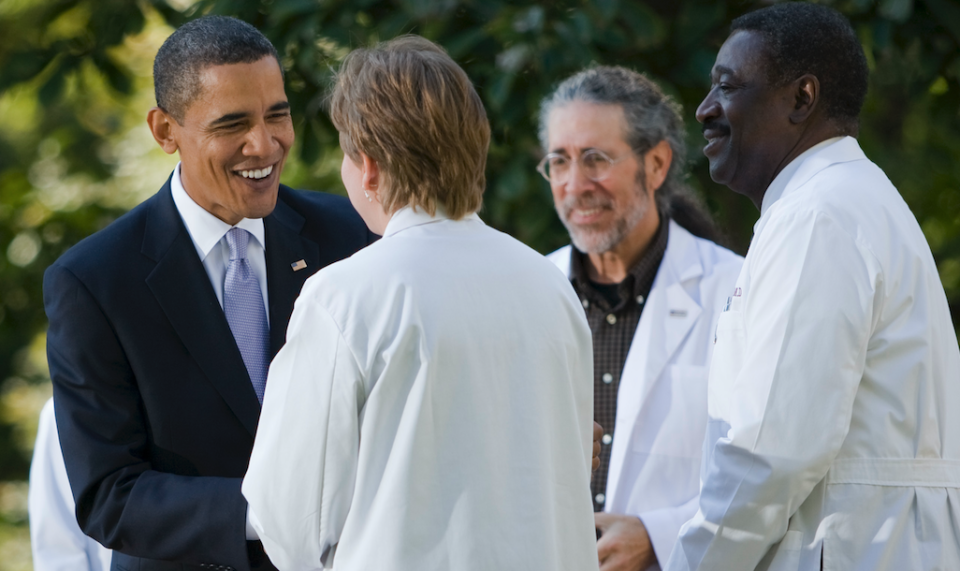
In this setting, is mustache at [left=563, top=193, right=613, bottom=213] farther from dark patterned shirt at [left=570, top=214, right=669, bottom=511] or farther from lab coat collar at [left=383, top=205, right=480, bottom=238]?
lab coat collar at [left=383, top=205, right=480, bottom=238]

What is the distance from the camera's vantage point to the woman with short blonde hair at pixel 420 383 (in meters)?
1.66

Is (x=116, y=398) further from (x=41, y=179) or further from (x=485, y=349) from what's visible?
(x=41, y=179)

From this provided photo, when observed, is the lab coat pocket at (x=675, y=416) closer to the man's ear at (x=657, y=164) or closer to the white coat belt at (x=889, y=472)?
the man's ear at (x=657, y=164)

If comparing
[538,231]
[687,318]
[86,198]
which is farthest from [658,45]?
[86,198]

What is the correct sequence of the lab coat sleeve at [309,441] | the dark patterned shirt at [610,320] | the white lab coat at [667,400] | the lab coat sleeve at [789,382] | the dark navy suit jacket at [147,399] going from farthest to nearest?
the dark patterned shirt at [610,320] → the white lab coat at [667,400] → the dark navy suit jacket at [147,399] → the lab coat sleeve at [789,382] → the lab coat sleeve at [309,441]

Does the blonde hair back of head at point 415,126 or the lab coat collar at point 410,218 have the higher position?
the blonde hair back of head at point 415,126

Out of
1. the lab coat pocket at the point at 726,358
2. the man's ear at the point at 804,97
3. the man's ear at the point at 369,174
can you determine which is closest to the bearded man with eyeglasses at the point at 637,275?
the lab coat pocket at the point at 726,358

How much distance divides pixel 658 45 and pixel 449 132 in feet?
7.42

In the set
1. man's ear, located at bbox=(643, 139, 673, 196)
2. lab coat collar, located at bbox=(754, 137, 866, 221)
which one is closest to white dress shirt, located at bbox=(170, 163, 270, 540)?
lab coat collar, located at bbox=(754, 137, 866, 221)

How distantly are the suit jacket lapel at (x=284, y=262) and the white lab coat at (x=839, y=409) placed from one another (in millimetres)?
1037

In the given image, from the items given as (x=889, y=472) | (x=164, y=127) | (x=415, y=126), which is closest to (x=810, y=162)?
(x=889, y=472)

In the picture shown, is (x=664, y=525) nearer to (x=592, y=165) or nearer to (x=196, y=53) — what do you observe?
(x=592, y=165)

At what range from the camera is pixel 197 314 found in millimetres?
2230

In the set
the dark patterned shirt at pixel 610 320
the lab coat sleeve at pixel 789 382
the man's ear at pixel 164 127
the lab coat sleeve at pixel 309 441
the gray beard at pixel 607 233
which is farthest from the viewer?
the gray beard at pixel 607 233
